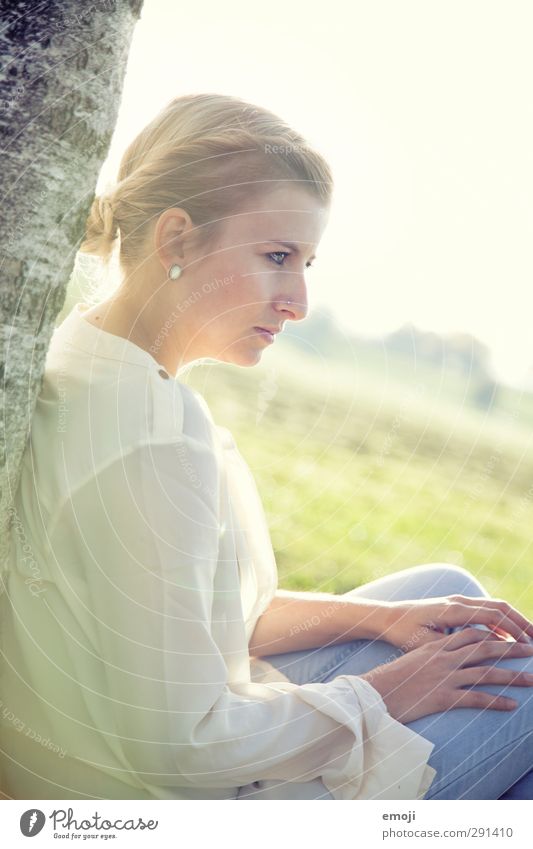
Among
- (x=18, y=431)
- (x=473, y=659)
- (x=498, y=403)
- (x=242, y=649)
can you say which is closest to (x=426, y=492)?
(x=498, y=403)

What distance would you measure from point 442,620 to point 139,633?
426 mm

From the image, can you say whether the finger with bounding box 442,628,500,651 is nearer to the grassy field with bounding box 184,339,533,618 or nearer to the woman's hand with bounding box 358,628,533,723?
the woman's hand with bounding box 358,628,533,723

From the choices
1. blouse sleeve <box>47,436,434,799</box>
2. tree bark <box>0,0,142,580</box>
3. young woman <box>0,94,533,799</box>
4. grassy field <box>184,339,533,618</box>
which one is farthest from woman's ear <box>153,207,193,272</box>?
grassy field <box>184,339,533,618</box>

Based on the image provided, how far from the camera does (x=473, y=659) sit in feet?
3.11

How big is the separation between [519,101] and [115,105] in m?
0.70

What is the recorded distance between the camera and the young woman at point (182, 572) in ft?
2.59

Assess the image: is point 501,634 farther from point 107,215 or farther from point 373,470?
point 373,470

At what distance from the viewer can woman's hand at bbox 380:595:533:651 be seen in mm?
1006

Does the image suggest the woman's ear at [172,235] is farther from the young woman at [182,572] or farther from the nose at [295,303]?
the nose at [295,303]

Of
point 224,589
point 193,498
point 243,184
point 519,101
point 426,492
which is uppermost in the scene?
point 519,101

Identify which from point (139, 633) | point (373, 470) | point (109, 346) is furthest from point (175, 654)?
point (373, 470)

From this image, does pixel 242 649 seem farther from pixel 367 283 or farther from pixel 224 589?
pixel 367 283

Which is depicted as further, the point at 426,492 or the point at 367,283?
the point at 426,492

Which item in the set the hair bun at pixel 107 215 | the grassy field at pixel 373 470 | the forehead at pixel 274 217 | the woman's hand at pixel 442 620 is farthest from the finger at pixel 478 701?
the hair bun at pixel 107 215
